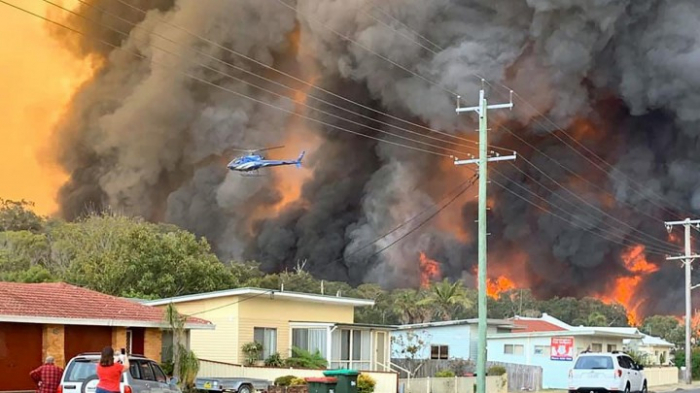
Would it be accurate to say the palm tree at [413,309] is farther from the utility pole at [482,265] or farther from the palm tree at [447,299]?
the utility pole at [482,265]

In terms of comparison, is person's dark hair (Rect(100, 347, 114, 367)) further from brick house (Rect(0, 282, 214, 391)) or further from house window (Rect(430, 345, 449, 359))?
house window (Rect(430, 345, 449, 359))

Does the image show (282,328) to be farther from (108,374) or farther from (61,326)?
(108,374)

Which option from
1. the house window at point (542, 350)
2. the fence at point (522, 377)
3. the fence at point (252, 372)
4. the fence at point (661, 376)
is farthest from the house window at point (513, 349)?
the fence at point (252, 372)

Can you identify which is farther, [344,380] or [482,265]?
[482,265]

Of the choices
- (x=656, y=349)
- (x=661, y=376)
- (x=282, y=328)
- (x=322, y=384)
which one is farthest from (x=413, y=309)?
(x=322, y=384)

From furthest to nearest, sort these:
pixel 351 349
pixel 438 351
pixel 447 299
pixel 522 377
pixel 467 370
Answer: pixel 447 299 < pixel 438 351 < pixel 522 377 < pixel 467 370 < pixel 351 349
